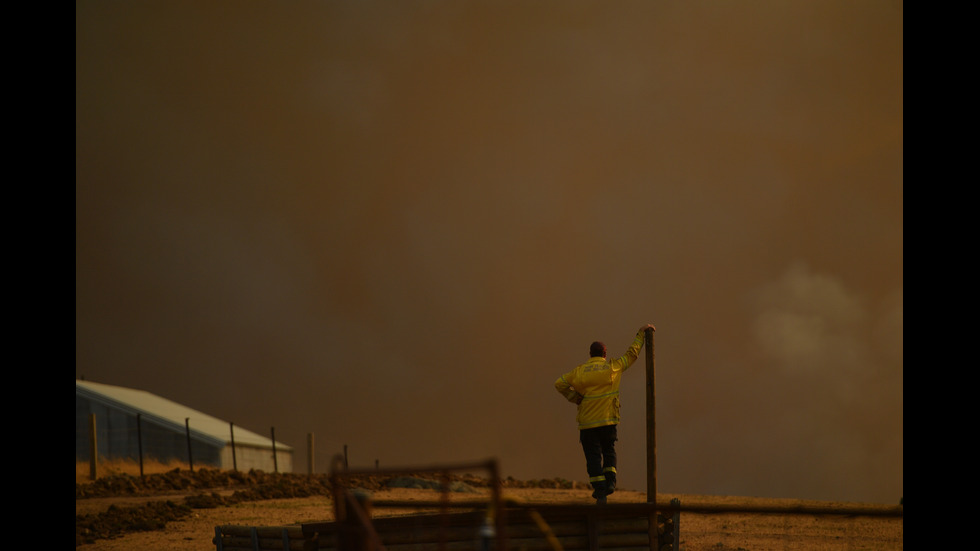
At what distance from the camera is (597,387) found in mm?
13180

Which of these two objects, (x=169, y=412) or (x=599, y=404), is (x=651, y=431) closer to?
(x=599, y=404)

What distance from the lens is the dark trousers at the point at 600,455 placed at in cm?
1323

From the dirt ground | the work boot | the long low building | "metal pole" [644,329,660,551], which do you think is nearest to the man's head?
"metal pole" [644,329,660,551]

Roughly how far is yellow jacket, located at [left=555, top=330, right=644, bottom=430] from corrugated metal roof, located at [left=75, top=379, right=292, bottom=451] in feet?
92.6

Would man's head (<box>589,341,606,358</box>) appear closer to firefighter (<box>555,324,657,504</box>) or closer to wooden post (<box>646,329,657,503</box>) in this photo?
firefighter (<box>555,324,657,504</box>)

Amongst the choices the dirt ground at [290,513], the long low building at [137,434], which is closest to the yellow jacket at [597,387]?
the dirt ground at [290,513]

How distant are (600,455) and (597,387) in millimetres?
950

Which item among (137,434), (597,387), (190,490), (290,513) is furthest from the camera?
(137,434)

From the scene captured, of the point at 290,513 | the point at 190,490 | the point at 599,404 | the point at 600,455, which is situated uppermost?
the point at 599,404

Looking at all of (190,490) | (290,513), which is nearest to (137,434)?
(190,490)

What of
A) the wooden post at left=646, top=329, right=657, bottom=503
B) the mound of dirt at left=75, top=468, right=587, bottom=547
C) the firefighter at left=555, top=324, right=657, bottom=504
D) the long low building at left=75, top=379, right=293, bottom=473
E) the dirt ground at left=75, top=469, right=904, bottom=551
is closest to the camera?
the wooden post at left=646, top=329, right=657, bottom=503

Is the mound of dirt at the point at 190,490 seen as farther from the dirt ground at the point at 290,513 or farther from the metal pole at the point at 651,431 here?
the metal pole at the point at 651,431

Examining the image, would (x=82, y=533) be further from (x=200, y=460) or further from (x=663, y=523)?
(x=200, y=460)

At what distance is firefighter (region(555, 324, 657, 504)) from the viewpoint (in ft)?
42.9
